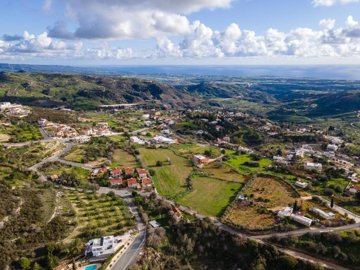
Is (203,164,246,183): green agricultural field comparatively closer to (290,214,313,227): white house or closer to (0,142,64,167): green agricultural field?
(290,214,313,227): white house

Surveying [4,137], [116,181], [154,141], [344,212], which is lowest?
[154,141]

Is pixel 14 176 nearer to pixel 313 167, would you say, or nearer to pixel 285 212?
pixel 285 212

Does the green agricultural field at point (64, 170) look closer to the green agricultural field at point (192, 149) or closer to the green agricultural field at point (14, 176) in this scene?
the green agricultural field at point (14, 176)

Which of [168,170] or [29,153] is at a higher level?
[29,153]

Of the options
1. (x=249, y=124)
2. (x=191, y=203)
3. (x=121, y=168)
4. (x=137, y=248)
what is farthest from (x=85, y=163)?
(x=249, y=124)

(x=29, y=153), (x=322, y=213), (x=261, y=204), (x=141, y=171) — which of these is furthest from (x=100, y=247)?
(x=29, y=153)

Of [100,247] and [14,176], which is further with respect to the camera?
[14,176]
